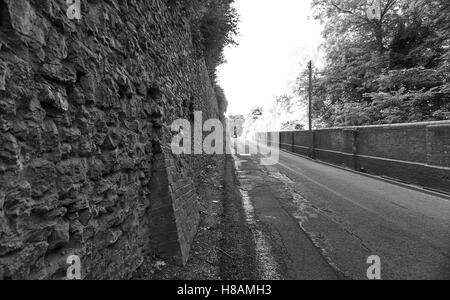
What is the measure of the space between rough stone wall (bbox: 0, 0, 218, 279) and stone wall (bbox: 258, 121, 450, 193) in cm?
854

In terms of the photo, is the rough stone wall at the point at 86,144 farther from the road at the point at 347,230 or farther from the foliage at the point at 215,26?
the foliage at the point at 215,26

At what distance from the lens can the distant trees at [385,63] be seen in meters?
15.7

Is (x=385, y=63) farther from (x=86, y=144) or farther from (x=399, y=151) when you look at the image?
(x=86, y=144)

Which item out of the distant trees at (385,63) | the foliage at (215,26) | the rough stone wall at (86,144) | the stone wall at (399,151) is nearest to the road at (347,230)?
the stone wall at (399,151)

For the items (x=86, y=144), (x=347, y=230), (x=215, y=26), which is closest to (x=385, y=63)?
(x=215, y=26)

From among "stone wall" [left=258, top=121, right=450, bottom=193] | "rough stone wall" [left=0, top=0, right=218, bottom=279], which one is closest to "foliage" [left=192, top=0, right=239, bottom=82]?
"rough stone wall" [left=0, top=0, right=218, bottom=279]

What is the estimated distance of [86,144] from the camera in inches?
102

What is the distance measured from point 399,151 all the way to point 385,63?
37.1 ft

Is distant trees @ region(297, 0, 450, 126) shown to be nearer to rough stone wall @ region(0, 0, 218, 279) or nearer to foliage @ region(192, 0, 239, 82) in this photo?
foliage @ region(192, 0, 239, 82)

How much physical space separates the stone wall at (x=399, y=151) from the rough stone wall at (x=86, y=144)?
336 inches

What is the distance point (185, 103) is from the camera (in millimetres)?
6922
